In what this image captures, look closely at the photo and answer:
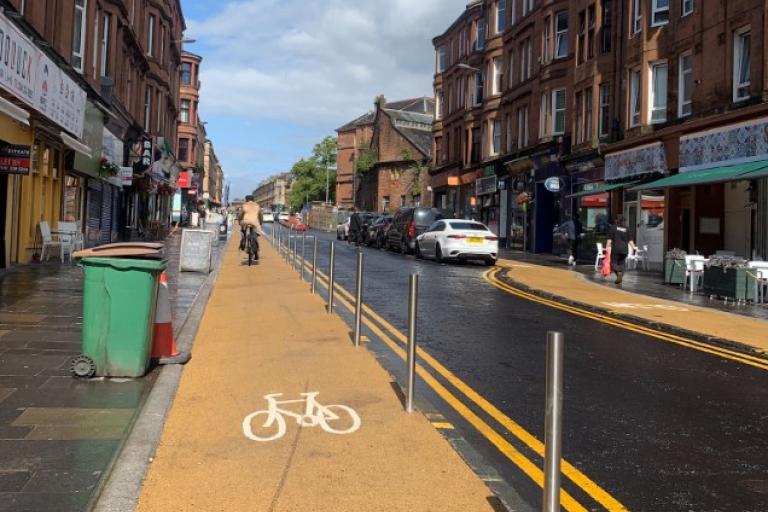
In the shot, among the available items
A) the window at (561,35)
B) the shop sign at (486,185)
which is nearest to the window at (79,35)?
the window at (561,35)

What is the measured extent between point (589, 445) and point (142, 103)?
31.4 m

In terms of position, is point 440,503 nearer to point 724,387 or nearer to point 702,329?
point 724,387

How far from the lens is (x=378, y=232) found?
3219cm

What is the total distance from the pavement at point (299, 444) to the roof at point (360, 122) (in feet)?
268

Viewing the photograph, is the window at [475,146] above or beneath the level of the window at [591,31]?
beneath

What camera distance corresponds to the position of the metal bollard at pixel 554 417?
2.98 meters

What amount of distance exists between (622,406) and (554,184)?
2540 centimetres

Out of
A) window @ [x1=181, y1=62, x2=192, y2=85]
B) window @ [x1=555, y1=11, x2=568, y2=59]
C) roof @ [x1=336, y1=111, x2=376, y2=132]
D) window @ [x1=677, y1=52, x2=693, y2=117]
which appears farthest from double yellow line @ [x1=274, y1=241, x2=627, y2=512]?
roof @ [x1=336, y1=111, x2=376, y2=132]

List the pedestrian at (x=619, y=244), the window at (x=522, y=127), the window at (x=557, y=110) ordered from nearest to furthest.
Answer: the pedestrian at (x=619, y=244) → the window at (x=557, y=110) → the window at (x=522, y=127)

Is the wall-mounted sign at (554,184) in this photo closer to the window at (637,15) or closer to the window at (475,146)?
the window at (637,15)

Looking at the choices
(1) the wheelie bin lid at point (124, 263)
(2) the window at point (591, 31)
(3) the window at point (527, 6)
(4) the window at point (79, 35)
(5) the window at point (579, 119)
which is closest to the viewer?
(1) the wheelie bin lid at point (124, 263)

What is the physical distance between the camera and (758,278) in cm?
1434

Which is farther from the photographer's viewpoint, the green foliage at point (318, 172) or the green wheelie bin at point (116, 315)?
the green foliage at point (318, 172)

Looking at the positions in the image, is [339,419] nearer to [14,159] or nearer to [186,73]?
[14,159]
